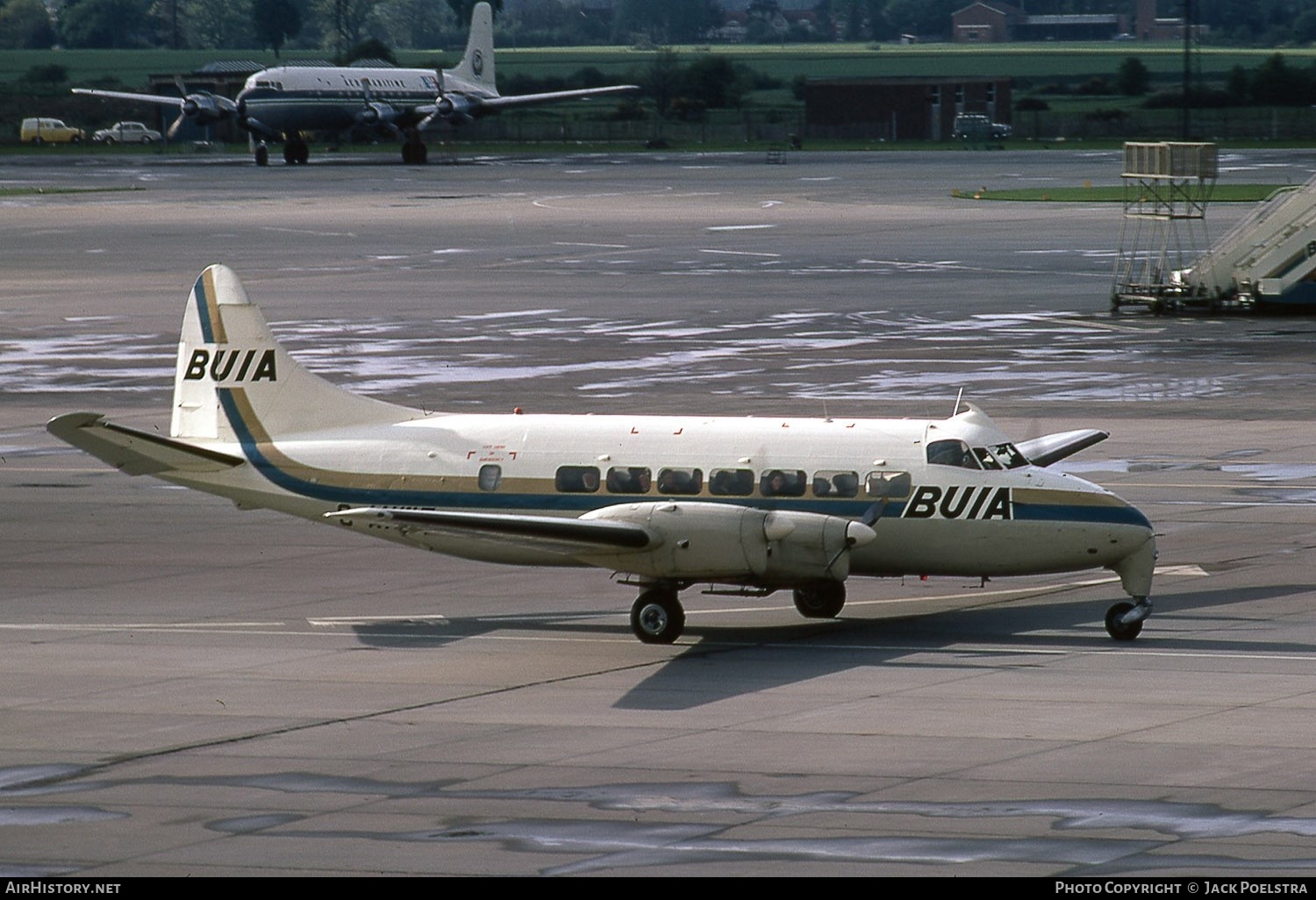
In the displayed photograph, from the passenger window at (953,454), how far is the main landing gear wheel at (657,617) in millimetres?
4256

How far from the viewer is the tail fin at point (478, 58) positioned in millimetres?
163500

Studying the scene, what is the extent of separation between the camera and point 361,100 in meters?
156

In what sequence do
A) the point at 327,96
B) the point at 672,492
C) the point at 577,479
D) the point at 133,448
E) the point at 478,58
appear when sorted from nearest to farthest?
the point at 672,492 < the point at 577,479 < the point at 133,448 < the point at 327,96 < the point at 478,58

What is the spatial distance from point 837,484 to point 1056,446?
6.11 m

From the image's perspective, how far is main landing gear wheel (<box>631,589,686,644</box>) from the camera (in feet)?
97.2

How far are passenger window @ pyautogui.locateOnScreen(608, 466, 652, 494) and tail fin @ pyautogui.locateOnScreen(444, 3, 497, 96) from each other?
136063mm

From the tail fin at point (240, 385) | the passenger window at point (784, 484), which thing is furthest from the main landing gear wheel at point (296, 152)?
Result: the passenger window at point (784, 484)

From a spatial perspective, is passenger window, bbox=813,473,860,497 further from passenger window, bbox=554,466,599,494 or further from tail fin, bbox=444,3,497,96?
tail fin, bbox=444,3,497,96

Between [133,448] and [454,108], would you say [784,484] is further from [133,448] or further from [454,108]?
[454,108]

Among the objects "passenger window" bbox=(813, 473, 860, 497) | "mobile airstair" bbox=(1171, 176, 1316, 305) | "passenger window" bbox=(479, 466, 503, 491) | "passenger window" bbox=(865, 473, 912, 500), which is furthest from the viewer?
"mobile airstair" bbox=(1171, 176, 1316, 305)

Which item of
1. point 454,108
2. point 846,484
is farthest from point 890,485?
point 454,108

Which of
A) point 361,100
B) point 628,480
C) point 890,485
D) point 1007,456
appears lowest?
point 361,100

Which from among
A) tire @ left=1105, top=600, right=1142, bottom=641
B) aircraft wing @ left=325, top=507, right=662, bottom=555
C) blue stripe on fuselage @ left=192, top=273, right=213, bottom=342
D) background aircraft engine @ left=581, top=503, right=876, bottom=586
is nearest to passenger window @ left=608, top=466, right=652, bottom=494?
background aircraft engine @ left=581, top=503, right=876, bottom=586
